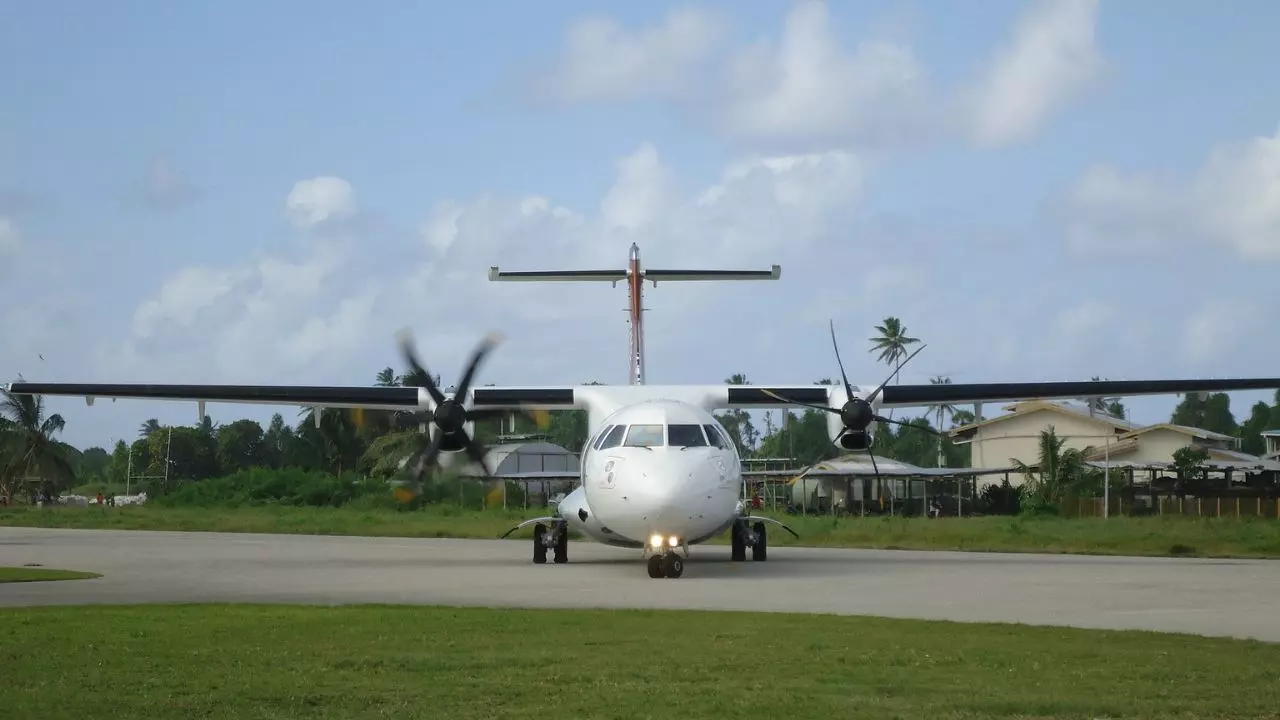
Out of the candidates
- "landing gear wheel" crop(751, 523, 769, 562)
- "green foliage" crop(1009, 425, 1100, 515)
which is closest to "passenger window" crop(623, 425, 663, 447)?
"landing gear wheel" crop(751, 523, 769, 562)

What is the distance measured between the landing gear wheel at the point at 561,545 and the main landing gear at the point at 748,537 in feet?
9.46

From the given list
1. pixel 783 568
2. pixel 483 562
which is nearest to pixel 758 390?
pixel 783 568

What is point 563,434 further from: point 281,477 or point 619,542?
point 619,542

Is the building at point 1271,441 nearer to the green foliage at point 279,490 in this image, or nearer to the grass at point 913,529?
the grass at point 913,529

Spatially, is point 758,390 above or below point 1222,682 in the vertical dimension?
above

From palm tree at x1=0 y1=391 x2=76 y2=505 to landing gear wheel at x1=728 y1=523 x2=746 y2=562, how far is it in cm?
6779

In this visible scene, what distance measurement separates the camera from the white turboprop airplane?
19.5 meters

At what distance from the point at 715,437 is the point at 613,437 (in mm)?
1509

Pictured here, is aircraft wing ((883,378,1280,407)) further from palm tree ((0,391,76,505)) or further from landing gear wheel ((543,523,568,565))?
palm tree ((0,391,76,505))

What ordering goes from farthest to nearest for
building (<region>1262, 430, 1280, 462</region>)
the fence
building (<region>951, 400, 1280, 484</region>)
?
building (<region>1262, 430, 1280, 462</region>) → building (<region>951, 400, 1280, 484</region>) → the fence

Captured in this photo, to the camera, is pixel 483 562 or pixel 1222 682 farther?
pixel 483 562

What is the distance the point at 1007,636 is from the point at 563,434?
331ft

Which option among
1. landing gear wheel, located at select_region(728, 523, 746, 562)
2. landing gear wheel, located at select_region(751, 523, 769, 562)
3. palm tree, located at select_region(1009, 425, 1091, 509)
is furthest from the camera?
palm tree, located at select_region(1009, 425, 1091, 509)

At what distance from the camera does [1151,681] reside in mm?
8883
